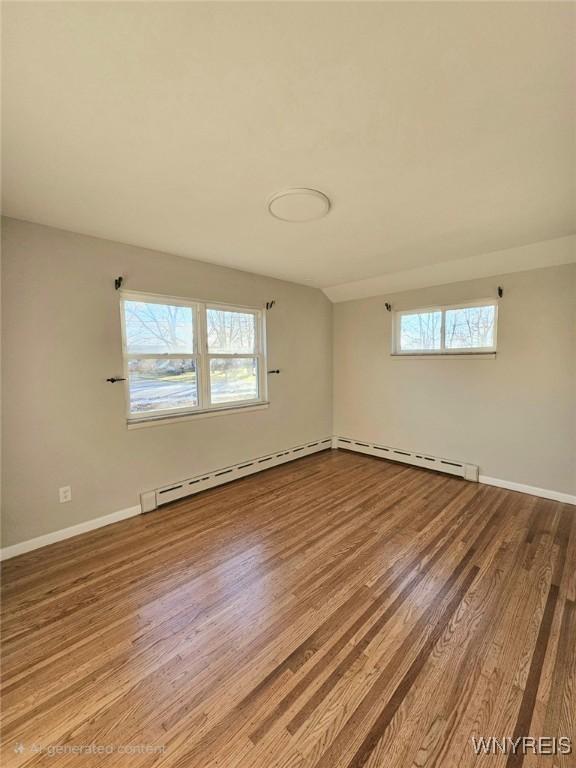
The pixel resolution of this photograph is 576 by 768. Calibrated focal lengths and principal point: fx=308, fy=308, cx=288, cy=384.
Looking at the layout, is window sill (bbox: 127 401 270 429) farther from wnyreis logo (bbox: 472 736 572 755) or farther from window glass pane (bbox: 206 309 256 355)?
wnyreis logo (bbox: 472 736 572 755)

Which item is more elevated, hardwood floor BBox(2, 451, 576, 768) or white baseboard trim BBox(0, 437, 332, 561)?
white baseboard trim BBox(0, 437, 332, 561)

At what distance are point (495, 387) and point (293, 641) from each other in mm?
3114

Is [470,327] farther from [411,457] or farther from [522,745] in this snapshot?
[522,745]

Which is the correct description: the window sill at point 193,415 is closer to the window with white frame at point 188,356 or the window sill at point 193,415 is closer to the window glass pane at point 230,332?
the window with white frame at point 188,356

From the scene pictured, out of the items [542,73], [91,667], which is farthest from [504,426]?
[91,667]

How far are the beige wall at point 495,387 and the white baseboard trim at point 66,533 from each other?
318 centimetres

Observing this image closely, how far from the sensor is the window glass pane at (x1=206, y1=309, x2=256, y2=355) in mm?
3405

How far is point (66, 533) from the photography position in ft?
8.06

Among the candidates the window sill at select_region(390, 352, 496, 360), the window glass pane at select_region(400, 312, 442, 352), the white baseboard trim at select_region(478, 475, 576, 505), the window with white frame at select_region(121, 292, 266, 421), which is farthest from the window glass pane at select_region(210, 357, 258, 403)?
the white baseboard trim at select_region(478, 475, 576, 505)

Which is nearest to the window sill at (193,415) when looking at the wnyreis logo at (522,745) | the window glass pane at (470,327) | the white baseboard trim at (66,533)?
the white baseboard trim at (66,533)

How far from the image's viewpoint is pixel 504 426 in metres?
3.29

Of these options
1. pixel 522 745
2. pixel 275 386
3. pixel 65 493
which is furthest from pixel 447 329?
pixel 65 493

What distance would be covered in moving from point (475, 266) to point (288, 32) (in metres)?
3.00

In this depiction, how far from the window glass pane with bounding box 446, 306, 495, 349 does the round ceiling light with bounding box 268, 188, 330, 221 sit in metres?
2.27
